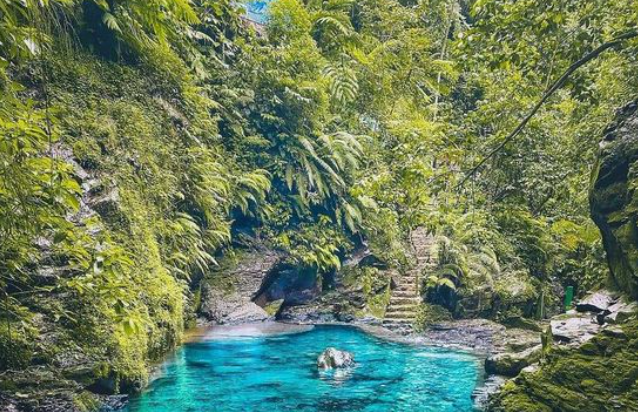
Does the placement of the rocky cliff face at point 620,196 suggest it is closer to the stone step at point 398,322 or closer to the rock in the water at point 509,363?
the rock in the water at point 509,363

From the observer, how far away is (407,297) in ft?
44.3

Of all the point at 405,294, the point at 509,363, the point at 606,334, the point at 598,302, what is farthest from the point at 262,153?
the point at 606,334

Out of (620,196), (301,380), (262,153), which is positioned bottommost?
(301,380)

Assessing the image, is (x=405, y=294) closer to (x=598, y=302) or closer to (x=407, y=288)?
(x=407, y=288)

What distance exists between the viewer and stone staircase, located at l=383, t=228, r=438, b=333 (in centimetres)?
1220

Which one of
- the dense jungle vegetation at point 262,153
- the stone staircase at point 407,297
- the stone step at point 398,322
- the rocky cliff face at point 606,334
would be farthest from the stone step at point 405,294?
the rocky cliff face at point 606,334

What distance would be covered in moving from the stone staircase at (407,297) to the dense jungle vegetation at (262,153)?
624 mm

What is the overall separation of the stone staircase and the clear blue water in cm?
222

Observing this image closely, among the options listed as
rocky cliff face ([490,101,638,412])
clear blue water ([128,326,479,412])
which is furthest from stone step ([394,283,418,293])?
rocky cliff face ([490,101,638,412])

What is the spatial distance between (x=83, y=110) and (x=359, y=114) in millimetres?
10778

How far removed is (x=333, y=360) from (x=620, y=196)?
4943mm

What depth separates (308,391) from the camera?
6.83 metres

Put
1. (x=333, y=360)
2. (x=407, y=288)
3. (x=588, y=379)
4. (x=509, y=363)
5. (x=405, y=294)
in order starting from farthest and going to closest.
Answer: (x=407, y=288)
(x=405, y=294)
(x=333, y=360)
(x=509, y=363)
(x=588, y=379)

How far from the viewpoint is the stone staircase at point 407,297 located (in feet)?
40.0
